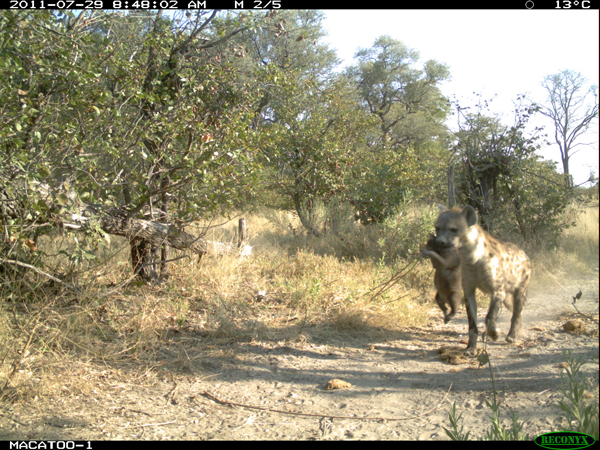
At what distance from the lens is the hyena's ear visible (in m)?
4.55

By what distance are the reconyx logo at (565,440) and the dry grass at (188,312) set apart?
2.86 metres

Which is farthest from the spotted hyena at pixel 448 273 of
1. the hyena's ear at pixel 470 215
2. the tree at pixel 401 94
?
the tree at pixel 401 94

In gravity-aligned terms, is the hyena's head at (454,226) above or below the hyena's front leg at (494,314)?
above

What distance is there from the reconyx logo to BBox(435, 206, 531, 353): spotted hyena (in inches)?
81.1

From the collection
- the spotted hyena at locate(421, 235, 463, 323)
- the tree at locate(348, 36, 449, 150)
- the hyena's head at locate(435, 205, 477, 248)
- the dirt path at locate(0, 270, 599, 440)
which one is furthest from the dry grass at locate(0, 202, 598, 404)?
the tree at locate(348, 36, 449, 150)

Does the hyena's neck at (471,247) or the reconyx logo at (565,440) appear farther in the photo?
the hyena's neck at (471,247)

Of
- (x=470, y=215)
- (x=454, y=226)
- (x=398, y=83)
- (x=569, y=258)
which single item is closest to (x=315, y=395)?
(x=454, y=226)

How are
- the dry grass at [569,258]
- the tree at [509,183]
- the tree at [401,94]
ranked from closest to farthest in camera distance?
1. the dry grass at [569,258]
2. the tree at [509,183]
3. the tree at [401,94]

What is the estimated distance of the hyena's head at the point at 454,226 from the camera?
14.8 feet

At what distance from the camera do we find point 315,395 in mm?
3846

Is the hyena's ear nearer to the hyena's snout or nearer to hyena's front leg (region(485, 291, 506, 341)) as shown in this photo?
the hyena's snout

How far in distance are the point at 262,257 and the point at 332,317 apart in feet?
7.74

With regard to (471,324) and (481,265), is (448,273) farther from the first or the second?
(471,324)

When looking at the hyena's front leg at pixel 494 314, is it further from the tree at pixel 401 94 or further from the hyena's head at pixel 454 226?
the tree at pixel 401 94
